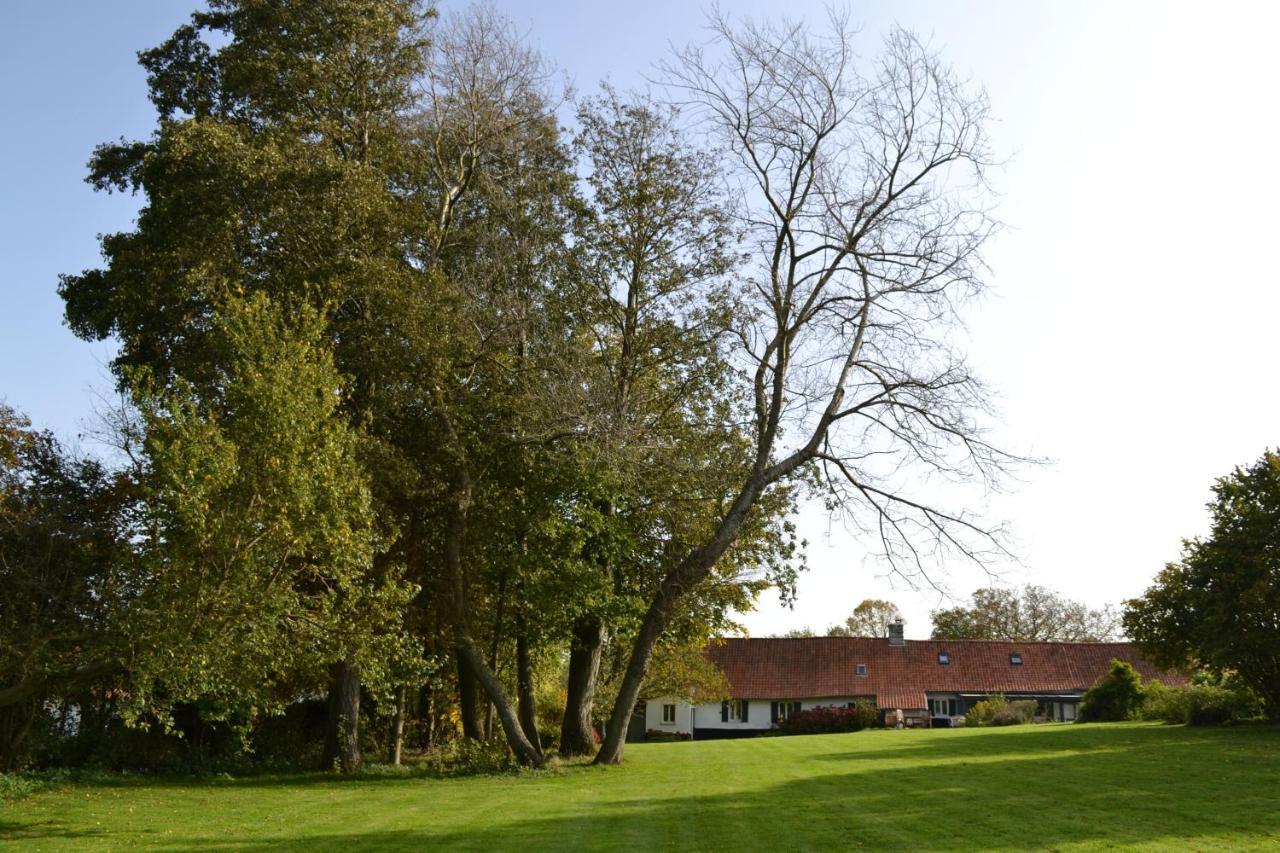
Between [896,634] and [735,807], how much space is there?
4738cm

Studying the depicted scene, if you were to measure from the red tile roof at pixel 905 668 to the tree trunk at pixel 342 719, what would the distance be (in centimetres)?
3433

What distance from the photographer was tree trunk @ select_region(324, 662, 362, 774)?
24.9 meters

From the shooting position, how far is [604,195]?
24969 mm

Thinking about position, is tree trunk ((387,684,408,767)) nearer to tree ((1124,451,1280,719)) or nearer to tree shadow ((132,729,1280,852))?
tree shadow ((132,729,1280,852))

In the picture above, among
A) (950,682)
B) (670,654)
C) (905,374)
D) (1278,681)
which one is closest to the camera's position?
(905,374)

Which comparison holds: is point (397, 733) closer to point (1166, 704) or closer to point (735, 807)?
point (735, 807)

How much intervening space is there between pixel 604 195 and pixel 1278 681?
23073 millimetres

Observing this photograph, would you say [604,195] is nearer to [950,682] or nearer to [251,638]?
[251,638]

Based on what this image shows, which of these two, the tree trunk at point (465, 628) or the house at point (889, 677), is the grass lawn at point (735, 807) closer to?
the tree trunk at point (465, 628)

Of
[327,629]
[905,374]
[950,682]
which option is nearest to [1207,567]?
[905,374]

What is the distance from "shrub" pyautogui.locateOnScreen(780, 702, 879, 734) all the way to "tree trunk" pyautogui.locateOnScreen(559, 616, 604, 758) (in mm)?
25924

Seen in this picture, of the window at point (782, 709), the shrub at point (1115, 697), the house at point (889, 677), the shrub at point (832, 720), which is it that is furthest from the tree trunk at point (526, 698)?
the window at point (782, 709)

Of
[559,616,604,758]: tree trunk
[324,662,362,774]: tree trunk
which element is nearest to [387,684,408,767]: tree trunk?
[324,662,362,774]: tree trunk

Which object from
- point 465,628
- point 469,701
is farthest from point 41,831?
point 469,701
